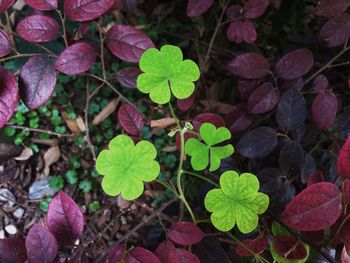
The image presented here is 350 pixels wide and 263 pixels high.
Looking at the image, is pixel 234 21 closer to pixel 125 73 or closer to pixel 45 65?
pixel 125 73

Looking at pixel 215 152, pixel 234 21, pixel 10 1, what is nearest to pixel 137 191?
pixel 215 152

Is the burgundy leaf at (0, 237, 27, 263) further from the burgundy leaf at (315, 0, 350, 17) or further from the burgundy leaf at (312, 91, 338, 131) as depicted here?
the burgundy leaf at (315, 0, 350, 17)

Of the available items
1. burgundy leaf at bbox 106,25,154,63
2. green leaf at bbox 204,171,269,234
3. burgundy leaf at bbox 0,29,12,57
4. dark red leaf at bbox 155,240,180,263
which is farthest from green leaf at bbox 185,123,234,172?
burgundy leaf at bbox 0,29,12,57

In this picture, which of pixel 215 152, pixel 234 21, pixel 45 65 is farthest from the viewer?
pixel 234 21

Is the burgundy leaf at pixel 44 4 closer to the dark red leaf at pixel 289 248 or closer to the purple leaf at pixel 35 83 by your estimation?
the purple leaf at pixel 35 83

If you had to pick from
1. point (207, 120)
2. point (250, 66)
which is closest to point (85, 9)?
point (207, 120)

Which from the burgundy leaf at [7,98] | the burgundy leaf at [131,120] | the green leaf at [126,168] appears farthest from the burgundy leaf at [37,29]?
the green leaf at [126,168]
